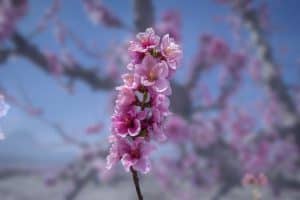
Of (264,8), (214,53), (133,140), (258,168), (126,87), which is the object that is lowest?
(133,140)

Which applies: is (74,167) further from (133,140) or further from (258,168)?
(133,140)

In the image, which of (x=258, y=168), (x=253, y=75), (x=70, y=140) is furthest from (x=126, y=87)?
(x=253, y=75)

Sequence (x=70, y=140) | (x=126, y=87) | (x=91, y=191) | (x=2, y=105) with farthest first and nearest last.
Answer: (x=91, y=191)
(x=70, y=140)
(x=2, y=105)
(x=126, y=87)

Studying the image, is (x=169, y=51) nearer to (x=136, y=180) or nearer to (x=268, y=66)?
(x=136, y=180)

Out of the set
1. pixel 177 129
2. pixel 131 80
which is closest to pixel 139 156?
pixel 131 80

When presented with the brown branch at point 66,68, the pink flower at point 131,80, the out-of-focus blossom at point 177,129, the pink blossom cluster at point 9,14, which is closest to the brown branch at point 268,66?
the out-of-focus blossom at point 177,129

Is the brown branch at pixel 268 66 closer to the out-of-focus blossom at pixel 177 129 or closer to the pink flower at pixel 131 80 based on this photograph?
the out-of-focus blossom at pixel 177 129
